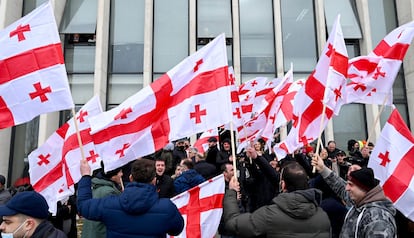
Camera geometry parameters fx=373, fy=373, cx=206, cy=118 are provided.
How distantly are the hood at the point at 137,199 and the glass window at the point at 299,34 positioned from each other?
43.2 feet

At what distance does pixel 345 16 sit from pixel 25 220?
15.6 meters

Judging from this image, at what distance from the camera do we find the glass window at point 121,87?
15188 mm

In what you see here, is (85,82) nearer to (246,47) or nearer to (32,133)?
(32,133)

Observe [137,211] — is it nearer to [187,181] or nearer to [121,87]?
[187,181]


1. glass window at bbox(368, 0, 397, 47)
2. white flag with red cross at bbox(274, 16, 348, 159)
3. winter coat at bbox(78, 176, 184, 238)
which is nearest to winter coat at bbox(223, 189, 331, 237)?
winter coat at bbox(78, 176, 184, 238)

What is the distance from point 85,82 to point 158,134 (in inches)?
459

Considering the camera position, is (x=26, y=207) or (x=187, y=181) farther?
(x=187, y=181)

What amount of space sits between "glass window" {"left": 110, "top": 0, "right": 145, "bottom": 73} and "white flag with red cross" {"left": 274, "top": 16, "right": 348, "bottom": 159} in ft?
35.1

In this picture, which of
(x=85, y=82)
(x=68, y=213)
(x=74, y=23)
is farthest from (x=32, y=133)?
(x=68, y=213)

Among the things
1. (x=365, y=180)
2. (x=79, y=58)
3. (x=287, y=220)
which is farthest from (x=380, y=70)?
(x=79, y=58)

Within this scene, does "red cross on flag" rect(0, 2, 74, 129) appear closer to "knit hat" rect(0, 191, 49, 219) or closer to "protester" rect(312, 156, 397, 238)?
"knit hat" rect(0, 191, 49, 219)

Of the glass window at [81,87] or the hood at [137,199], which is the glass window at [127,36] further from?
the hood at [137,199]

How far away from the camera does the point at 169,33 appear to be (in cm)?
1567

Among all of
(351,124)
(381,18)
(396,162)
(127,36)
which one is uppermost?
(381,18)
